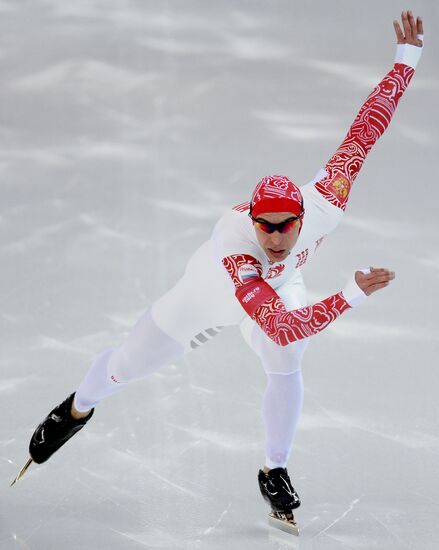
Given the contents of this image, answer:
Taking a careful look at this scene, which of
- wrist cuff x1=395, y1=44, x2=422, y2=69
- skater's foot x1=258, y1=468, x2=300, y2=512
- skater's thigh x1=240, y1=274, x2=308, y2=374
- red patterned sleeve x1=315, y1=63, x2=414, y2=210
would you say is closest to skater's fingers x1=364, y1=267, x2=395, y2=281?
skater's thigh x1=240, y1=274, x2=308, y2=374

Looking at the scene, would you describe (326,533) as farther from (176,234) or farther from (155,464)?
(176,234)

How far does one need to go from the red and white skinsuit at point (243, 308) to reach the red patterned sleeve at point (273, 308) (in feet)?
0.20

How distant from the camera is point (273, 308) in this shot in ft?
10.7

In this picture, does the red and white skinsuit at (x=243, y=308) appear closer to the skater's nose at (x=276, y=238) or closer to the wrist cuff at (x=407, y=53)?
the skater's nose at (x=276, y=238)

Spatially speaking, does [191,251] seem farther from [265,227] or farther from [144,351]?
[265,227]

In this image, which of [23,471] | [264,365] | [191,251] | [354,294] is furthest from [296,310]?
[191,251]

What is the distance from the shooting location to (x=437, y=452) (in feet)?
13.1

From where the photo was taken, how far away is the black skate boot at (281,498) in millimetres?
3559

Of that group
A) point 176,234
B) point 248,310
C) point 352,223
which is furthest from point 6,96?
point 248,310

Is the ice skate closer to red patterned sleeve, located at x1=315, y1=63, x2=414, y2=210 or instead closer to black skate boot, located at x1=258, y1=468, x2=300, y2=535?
black skate boot, located at x1=258, y1=468, x2=300, y2=535

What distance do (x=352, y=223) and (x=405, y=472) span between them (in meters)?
2.39

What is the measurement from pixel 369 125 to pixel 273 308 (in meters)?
1.01

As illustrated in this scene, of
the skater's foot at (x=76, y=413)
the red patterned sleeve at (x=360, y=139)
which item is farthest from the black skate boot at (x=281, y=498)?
the red patterned sleeve at (x=360, y=139)

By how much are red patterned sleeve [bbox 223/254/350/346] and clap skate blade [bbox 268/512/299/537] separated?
26.0 inches
